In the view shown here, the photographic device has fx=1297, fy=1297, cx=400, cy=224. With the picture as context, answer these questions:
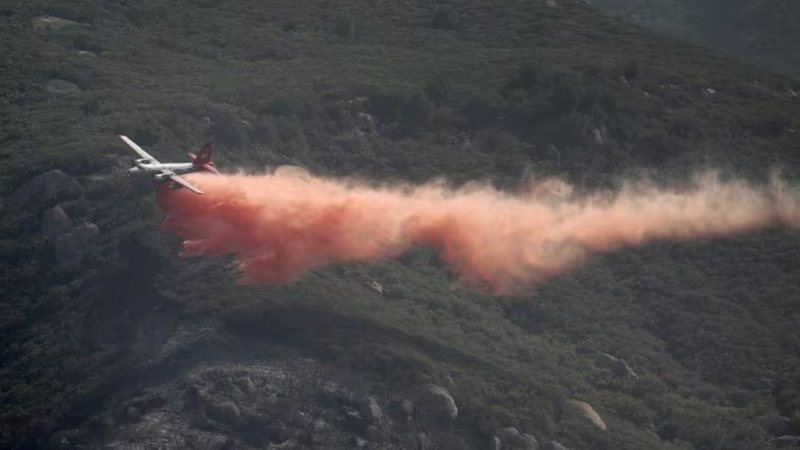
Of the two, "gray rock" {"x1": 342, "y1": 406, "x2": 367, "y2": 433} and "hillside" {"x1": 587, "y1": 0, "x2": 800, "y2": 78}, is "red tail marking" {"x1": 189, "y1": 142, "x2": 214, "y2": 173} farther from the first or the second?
"hillside" {"x1": 587, "y1": 0, "x2": 800, "y2": 78}

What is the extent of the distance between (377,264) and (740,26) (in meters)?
104

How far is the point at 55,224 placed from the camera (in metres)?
97.2

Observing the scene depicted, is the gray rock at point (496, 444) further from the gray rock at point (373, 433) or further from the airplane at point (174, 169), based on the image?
the airplane at point (174, 169)

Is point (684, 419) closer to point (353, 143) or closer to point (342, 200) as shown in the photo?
point (342, 200)

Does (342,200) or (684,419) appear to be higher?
(342,200)

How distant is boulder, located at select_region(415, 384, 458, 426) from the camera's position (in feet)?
263

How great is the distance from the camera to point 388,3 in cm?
15612

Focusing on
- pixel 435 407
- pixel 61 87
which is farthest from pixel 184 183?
pixel 61 87

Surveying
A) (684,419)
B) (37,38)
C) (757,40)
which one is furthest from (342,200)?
(757,40)

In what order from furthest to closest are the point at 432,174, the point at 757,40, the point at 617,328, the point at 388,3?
the point at 757,40 → the point at 388,3 → the point at 432,174 → the point at 617,328

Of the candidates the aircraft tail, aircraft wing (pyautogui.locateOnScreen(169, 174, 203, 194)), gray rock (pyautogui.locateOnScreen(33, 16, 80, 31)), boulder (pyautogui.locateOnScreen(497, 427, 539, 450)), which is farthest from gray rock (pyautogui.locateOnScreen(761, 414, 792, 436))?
gray rock (pyautogui.locateOnScreen(33, 16, 80, 31))

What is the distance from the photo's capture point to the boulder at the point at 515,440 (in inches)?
3142

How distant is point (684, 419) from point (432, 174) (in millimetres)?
37348

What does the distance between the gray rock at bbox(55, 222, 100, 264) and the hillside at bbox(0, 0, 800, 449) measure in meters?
0.19
